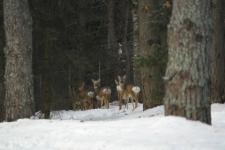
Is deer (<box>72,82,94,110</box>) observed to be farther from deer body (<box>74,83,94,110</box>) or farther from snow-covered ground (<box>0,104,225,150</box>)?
snow-covered ground (<box>0,104,225,150</box>)

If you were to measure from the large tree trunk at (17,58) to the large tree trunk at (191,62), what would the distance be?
14.6ft

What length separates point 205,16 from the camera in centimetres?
862

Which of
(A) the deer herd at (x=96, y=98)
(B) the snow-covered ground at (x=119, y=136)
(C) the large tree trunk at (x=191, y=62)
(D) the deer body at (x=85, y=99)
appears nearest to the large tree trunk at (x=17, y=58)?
(B) the snow-covered ground at (x=119, y=136)

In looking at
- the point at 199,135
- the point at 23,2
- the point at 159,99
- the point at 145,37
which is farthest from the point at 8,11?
the point at 199,135

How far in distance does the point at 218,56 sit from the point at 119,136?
692 cm

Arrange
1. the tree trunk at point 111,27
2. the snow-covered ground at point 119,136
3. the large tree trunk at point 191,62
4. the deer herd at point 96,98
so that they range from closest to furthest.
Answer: the snow-covered ground at point 119,136 < the large tree trunk at point 191,62 < the deer herd at point 96,98 < the tree trunk at point 111,27

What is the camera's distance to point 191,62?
8.52 metres

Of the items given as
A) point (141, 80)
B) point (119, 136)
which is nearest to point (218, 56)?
point (141, 80)

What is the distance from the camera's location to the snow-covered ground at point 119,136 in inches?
291

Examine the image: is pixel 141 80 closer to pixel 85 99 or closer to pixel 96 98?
pixel 85 99

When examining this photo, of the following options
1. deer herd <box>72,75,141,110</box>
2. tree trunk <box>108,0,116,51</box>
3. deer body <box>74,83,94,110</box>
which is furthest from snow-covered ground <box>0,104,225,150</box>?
tree trunk <box>108,0,116,51</box>

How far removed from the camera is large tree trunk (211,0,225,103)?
14.0m

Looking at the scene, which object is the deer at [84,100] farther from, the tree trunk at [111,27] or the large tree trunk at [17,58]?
the large tree trunk at [17,58]

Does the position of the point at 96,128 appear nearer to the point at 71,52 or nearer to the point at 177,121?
the point at 177,121
